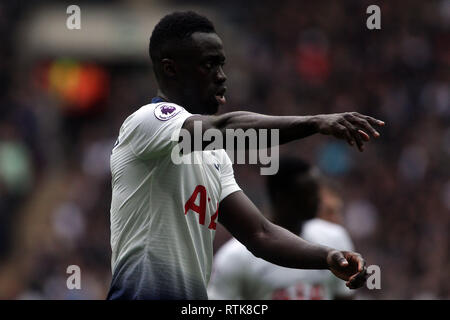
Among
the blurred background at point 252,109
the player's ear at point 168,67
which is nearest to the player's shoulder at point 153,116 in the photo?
the player's ear at point 168,67

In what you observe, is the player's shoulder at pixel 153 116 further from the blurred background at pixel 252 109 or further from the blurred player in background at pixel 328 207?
the blurred background at pixel 252 109

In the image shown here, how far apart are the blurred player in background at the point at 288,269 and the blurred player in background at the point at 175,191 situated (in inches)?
67.4

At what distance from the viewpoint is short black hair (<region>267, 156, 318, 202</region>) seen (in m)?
7.14

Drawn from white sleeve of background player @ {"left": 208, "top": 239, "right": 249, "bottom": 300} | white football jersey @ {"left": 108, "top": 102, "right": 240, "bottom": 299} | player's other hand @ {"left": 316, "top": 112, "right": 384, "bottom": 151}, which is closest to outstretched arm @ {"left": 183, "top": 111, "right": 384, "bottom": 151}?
player's other hand @ {"left": 316, "top": 112, "right": 384, "bottom": 151}

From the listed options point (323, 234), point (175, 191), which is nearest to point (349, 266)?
point (175, 191)

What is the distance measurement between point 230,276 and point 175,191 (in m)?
2.20

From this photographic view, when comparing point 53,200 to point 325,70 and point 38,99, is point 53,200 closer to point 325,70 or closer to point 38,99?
point 38,99

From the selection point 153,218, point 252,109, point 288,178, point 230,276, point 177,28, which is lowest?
point 230,276

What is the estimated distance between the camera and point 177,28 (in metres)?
4.90

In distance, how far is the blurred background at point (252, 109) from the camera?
14375 millimetres

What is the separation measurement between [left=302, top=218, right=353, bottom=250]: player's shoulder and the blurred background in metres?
5.24

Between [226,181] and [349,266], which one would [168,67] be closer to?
[226,181]

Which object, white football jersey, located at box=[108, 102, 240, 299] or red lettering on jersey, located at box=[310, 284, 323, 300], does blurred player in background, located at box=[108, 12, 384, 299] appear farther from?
red lettering on jersey, located at box=[310, 284, 323, 300]
